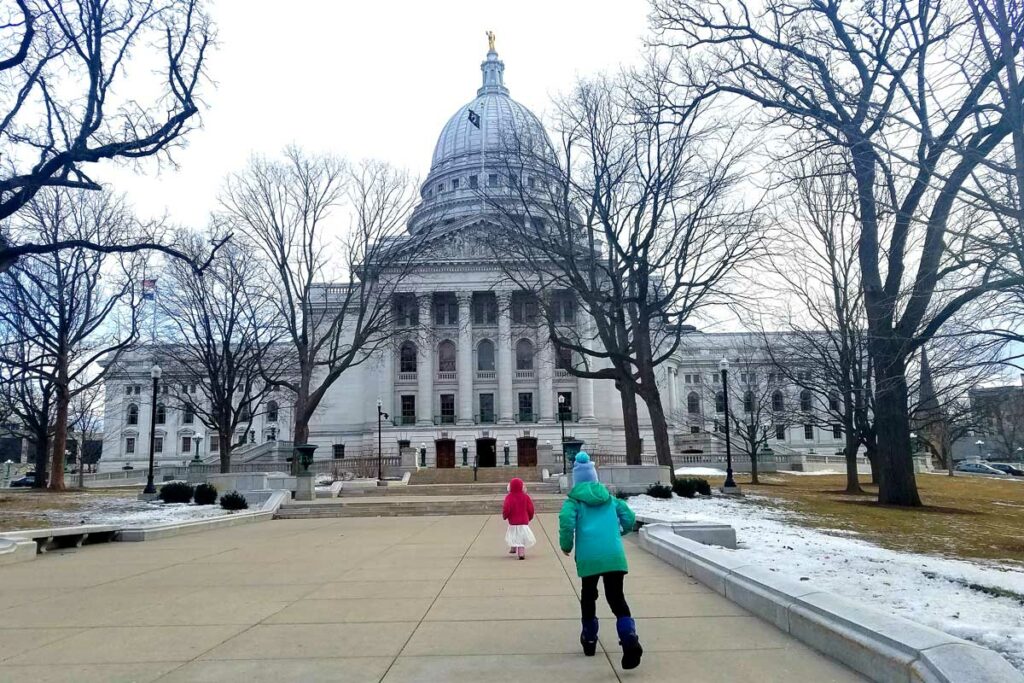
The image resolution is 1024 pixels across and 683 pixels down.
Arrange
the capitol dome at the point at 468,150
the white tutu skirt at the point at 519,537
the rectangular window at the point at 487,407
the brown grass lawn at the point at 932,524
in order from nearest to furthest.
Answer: the white tutu skirt at the point at 519,537, the brown grass lawn at the point at 932,524, the rectangular window at the point at 487,407, the capitol dome at the point at 468,150

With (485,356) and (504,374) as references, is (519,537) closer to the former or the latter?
(504,374)

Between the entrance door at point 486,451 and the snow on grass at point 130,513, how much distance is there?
117ft

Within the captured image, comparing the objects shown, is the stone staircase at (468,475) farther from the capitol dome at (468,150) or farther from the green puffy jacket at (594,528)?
the green puffy jacket at (594,528)

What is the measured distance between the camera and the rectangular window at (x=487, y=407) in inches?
2525

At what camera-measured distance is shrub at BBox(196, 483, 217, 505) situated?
25359mm

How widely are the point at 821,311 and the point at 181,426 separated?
A: 73596 millimetres

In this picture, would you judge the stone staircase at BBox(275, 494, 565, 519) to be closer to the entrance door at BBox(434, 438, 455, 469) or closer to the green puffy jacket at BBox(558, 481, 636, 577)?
the green puffy jacket at BBox(558, 481, 636, 577)

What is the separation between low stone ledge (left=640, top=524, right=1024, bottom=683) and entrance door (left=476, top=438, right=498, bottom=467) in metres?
52.5

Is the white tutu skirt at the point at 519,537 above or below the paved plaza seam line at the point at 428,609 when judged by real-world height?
above

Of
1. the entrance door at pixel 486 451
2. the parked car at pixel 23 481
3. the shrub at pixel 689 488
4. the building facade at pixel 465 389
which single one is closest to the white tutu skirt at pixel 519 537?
the shrub at pixel 689 488

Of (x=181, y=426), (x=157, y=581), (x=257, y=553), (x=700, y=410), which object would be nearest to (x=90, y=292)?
Answer: (x=257, y=553)

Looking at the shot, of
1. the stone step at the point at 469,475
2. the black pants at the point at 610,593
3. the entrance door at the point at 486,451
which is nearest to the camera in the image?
the black pants at the point at 610,593

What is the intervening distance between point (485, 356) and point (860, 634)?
6106 centimetres

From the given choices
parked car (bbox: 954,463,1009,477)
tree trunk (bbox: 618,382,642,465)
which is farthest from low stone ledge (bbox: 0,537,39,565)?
parked car (bbox: 954,463,1009,477)
